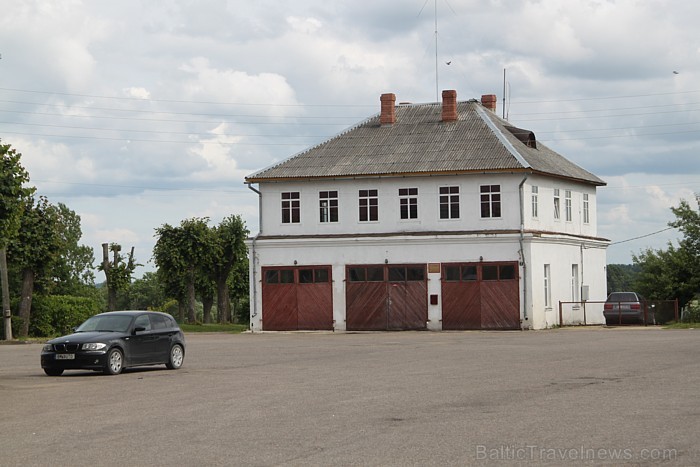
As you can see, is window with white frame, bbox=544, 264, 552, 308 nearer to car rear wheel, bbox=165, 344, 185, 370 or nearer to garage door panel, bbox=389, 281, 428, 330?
garage door panel, bbox=389, 281, 428, 330

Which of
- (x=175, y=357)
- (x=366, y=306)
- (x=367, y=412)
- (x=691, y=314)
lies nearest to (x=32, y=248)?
(x=366, y=306)

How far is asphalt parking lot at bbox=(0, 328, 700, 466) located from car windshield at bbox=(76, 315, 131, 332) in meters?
1.05

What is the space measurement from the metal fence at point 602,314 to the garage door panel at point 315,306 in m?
10.8

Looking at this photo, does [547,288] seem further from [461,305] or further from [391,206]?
[391,206]

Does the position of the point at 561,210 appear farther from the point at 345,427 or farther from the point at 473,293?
the point at 345,427

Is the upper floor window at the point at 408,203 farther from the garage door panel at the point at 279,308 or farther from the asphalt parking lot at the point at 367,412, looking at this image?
the asphalt parking lot at the point at 367,412

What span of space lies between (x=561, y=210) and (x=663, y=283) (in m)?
8.94

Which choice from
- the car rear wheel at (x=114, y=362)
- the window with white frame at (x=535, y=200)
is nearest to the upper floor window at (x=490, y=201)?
the window with white frame at (x=535, y=200)

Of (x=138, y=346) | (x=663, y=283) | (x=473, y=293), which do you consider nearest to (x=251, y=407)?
(x=138, y=346)

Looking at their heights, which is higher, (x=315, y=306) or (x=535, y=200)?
(x=535, y=200)

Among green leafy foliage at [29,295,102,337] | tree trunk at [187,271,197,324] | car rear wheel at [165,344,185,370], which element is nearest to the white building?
green leafy foliage at [29,295,102,337]

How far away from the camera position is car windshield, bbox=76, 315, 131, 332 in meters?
26.2

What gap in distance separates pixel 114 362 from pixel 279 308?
29393 mm

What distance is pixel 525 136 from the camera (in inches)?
2282
